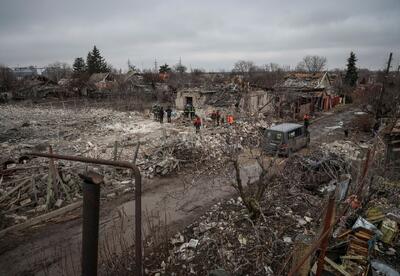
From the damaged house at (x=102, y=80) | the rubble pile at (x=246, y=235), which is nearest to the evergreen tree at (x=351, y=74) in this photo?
the damaged house at (x=102, y=80)

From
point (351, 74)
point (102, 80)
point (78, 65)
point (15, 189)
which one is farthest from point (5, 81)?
point (351, 74)

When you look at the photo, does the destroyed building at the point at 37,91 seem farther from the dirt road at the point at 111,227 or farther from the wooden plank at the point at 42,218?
the wooden plank at the point at 42,218

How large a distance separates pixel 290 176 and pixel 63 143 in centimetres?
1526

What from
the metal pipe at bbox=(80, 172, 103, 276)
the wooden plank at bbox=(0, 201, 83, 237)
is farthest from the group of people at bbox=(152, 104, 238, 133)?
the metal pipe at bbox=(80, 172, 103, 276)

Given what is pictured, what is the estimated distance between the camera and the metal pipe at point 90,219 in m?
2.46

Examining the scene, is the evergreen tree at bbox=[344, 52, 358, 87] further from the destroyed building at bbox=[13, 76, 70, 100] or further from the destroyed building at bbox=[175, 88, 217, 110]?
the destroyed building at bbox=[13, 76, 70, 100]

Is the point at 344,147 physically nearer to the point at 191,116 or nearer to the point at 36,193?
the point at 191,116

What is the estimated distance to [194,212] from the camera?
370 inches

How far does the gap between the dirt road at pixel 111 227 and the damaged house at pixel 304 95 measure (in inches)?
673

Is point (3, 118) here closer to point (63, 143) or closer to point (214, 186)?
point (63, 143)

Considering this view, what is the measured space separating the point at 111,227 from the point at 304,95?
27.7 meters

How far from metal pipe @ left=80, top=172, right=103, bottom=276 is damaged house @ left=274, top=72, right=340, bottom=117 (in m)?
25.9

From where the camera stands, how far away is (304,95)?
3042cm

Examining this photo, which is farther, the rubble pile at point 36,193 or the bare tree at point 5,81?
the bare tree at point 5,81
